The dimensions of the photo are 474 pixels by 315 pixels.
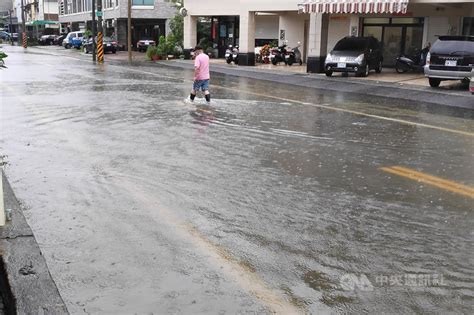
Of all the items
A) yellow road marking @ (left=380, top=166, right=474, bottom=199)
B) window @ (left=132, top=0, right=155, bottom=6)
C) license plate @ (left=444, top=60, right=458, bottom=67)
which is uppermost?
window @ (left=132, top=0, right=155, bottom=6)

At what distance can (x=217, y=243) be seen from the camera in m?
5.34

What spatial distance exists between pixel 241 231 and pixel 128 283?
1.50m

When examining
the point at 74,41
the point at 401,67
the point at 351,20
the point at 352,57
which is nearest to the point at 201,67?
the point at 352,57

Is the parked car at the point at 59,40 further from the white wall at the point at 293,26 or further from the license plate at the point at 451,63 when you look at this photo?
the license plate at the point at 451,63

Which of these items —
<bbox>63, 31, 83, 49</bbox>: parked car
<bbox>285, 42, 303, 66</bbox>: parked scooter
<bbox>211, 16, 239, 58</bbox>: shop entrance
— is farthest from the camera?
<bbox>63, 31, 83, 49</bbox>: parked car

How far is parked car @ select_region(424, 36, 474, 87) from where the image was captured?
62.8ft

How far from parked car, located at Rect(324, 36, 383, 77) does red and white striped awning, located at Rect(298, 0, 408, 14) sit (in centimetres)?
143

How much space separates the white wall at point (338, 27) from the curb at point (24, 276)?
2734 centimetres

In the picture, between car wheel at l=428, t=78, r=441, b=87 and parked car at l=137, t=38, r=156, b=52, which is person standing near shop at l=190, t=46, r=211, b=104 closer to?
car wheel at l=428, t=78, r=441, b=87

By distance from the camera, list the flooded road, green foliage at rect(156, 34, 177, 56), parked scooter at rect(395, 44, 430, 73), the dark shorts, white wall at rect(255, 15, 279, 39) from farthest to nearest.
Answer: green foliage at rect(156, 34, 177, 56), white wall at rect(255, 15, 279, 39), parked scooter at rect(395, 44, 430, 73), the dark shorts, the flooded road

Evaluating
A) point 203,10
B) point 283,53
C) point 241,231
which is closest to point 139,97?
point 241,231

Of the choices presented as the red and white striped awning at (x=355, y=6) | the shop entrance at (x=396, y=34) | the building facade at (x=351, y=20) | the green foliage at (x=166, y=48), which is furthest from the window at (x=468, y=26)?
the green foliage at (x=166, y=48)

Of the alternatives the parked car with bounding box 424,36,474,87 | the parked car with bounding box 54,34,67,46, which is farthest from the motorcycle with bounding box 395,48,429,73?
the parked car with bounding box 54,34,67,46

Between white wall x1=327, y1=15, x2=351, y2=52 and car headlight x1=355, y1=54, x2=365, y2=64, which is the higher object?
white wall x1=327, y1=15, x2=351, y2=52
